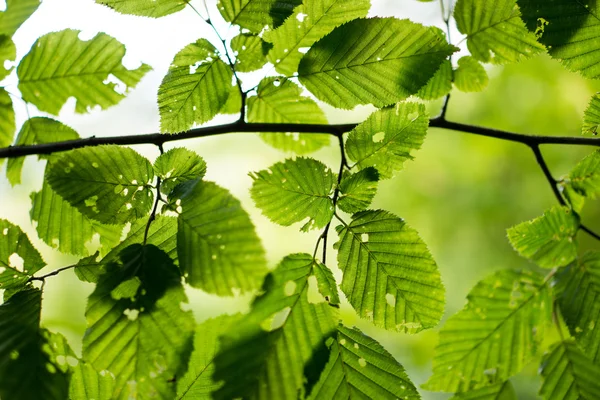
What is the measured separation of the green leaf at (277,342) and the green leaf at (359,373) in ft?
0.15

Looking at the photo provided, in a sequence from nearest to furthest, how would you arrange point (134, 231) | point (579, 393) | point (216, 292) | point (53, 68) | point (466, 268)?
point (216, 292) < point (134, 231) < point (579, 393) < point (53, 68) < point (466, 268)

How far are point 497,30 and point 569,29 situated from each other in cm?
19

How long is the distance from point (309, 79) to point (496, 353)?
0.51 meters

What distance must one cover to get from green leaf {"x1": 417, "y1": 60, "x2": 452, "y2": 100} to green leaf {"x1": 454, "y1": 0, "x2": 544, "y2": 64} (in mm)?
60

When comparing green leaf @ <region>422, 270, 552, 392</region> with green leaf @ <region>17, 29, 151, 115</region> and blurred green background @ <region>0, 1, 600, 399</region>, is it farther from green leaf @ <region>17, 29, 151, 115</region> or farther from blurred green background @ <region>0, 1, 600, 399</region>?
blurred green background @ <region>0, 1, 600, 399</region>

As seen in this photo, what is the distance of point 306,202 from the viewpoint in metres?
0.62

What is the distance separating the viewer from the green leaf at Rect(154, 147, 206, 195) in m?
0.57

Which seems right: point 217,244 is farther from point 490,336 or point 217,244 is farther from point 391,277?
point 490,336

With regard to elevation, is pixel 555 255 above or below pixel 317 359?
above

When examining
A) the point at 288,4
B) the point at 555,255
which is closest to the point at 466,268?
the point at 555,255

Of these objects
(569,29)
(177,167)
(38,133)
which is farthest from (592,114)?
(38,133)

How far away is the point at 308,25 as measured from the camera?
0.69 meters

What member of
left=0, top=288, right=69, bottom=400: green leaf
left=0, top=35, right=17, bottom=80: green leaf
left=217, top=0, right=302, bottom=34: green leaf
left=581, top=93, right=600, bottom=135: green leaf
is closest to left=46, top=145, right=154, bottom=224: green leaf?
left=0, top=288, right=69, bottom=400: green leaf

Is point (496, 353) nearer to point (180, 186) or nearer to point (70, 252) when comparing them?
point (180, 186)
